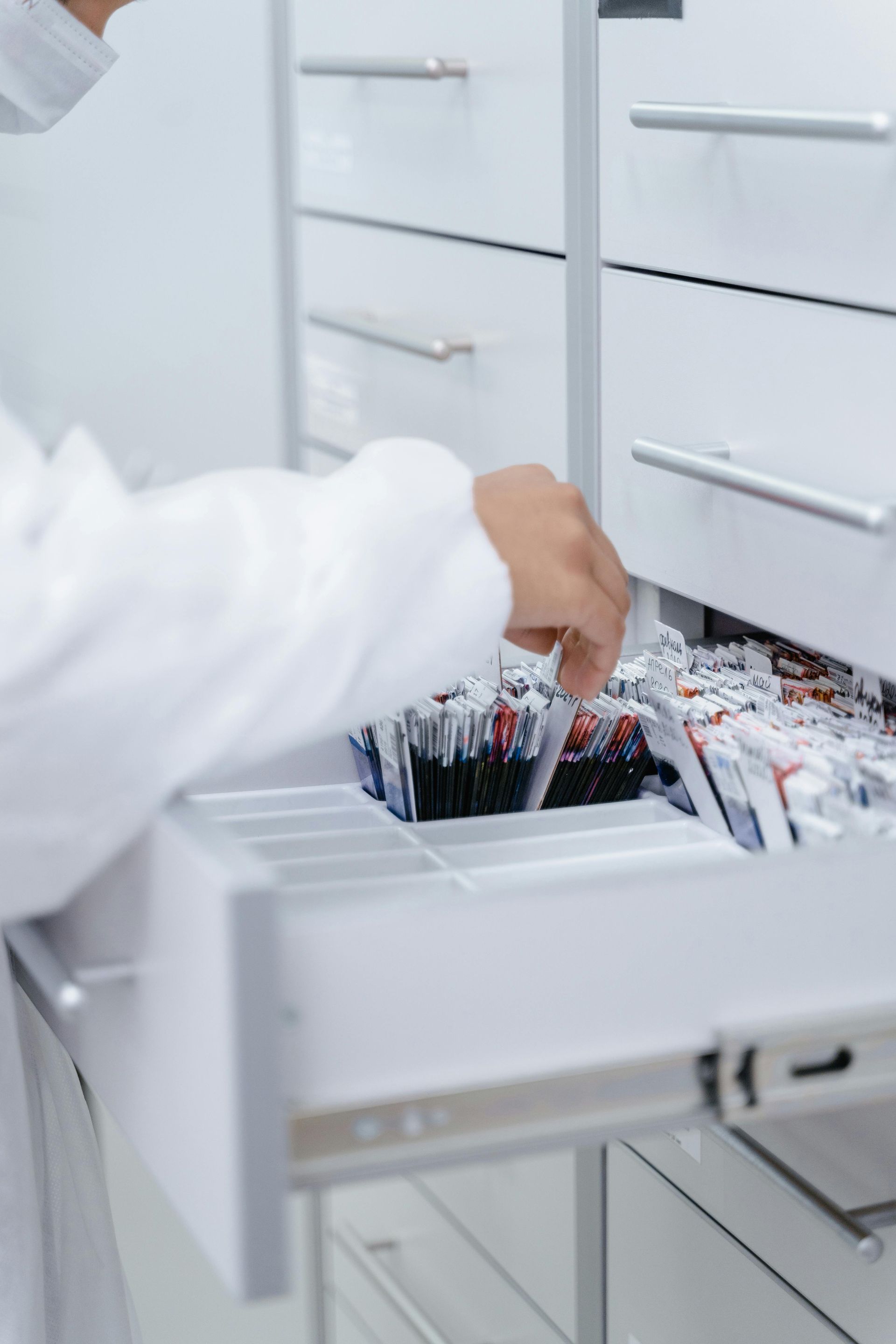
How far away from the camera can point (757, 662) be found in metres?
0.84

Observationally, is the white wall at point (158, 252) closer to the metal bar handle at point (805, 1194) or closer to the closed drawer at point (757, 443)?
the closed drawer at point (757, 443)

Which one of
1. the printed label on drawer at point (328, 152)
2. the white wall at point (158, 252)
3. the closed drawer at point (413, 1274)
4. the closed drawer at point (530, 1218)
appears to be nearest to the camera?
the closed drawer at point (530, 1218)

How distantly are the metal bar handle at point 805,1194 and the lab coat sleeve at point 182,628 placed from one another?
1.14 ft

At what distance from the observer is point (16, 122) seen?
39.9 inches

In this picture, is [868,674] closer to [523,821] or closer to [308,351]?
[523,821]

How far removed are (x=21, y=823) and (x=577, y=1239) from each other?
68 cm

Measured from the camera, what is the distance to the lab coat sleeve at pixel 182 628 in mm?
481

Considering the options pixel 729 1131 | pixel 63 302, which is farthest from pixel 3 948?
pixel 63 302

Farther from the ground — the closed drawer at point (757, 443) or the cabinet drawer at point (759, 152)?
the cabinet drawer at point (759, 152)

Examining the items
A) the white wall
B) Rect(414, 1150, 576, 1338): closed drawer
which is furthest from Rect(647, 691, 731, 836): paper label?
the white wall

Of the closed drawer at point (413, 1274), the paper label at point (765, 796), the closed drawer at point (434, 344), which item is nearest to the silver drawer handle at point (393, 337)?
the closed drawer at point (434, 344)

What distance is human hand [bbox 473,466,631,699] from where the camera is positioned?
60 centimetres

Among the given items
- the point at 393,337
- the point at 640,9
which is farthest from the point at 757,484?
the point at 393,337

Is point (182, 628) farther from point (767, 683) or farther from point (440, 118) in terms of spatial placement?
point (440, 118)
